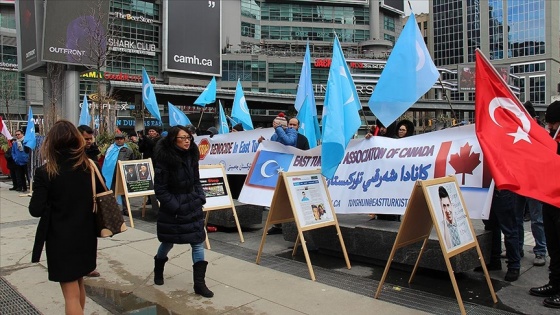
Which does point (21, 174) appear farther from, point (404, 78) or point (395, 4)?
point (395, 4)

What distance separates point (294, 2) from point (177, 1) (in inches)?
1300

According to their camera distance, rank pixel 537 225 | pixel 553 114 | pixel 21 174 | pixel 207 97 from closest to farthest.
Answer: pixel 553 114 < pixel 537 225 < pixel 207 97 < pixel 21 174

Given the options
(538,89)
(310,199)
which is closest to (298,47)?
(538,89)

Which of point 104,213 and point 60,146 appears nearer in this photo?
point 60,146

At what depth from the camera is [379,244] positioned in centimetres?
579

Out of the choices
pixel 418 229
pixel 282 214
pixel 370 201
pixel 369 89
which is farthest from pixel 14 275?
pixel 369 89

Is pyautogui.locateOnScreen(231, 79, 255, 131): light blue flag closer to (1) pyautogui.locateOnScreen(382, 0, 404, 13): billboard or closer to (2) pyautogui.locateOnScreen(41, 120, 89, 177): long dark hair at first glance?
(2) pyautogui.locateOnScreen(41, 120, 89, 177): long dark hair

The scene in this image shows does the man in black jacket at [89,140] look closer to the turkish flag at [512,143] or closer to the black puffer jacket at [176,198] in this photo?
the black puffer jacket at [176,198]

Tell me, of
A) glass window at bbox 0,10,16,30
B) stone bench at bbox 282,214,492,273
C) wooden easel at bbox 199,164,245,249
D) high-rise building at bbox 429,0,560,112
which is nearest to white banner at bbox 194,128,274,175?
wooden easel at bbox 199,164,245,249

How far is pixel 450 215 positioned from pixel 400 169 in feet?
4.37

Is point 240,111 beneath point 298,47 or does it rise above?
beneath

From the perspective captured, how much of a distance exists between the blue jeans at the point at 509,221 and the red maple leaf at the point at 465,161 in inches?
16.5

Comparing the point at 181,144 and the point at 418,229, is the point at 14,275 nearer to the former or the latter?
the point at 181,144

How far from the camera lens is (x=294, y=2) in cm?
9500
